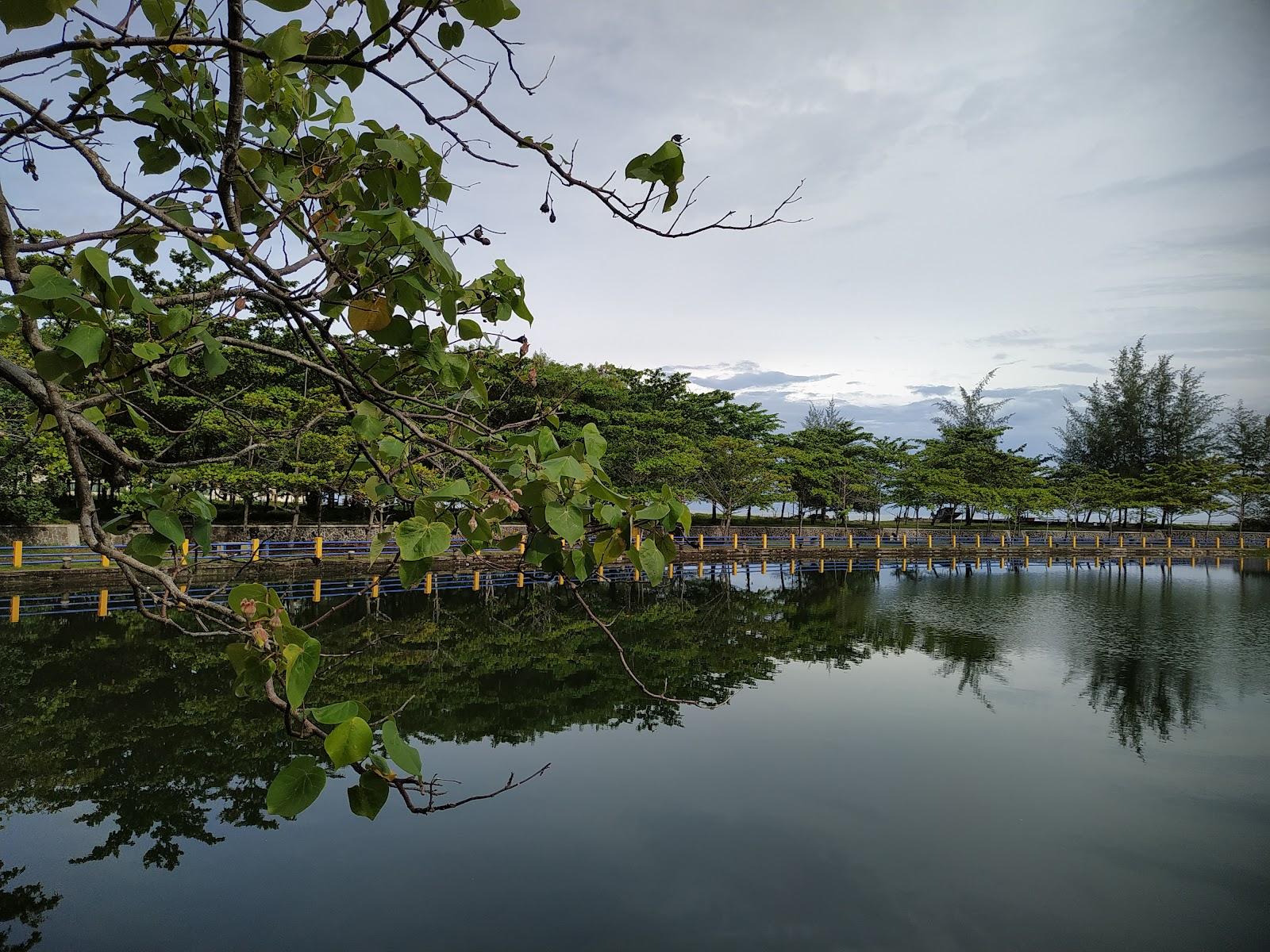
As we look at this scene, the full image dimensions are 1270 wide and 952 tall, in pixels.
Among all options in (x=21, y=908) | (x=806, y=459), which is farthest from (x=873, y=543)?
(x=21, y=908)

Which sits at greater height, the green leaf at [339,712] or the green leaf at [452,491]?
the green leaf at [452,491]

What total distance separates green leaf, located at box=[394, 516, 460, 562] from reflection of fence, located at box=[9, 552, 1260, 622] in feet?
0.93

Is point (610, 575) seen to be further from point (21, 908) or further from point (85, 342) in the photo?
point (85, 342)

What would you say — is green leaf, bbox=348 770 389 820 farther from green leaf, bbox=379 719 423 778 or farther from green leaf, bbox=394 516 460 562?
green leaf, bbox=394 516 460 562

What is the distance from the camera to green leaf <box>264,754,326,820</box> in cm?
100

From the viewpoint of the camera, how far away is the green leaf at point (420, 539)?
3.63 feet

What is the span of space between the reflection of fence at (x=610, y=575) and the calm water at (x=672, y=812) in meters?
1.46

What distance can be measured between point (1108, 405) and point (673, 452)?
3497 centimetres

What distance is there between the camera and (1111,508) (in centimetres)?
3753

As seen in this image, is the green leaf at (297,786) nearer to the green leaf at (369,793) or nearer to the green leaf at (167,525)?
the green leaf at (369,793)

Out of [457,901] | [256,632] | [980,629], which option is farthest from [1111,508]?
[256,632]

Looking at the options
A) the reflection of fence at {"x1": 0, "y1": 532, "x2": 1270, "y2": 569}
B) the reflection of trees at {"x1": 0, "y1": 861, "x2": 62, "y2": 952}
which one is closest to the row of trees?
the reflection of fence at {"x1": 0, "y1": 532, "x2": 1270, "y2": 569}

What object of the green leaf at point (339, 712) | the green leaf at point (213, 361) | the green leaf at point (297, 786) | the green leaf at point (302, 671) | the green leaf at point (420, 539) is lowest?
the green leaf at point (297, 786)

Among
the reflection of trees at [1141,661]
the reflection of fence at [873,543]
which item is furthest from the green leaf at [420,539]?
Result: the reflection of fence at [873,543]
